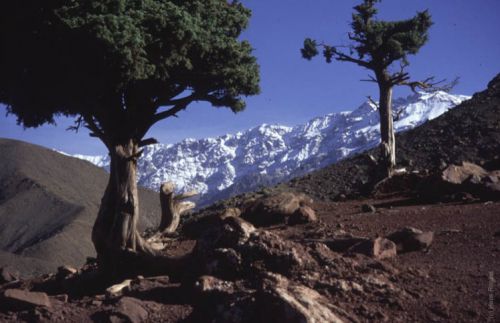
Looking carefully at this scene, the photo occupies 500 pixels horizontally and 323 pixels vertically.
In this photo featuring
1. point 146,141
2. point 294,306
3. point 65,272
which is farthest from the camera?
point 146,141

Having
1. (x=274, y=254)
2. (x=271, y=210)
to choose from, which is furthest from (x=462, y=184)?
(x=274, y=254)

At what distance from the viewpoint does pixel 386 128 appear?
19484mm

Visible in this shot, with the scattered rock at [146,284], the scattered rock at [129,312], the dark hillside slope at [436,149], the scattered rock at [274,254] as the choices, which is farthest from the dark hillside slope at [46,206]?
the scattered rock at [274,254]

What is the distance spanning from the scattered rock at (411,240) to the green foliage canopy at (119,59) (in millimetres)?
4859

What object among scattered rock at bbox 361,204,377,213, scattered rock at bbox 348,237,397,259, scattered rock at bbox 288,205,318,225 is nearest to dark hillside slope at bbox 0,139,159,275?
scattered rock at bbox 288,205,318,225

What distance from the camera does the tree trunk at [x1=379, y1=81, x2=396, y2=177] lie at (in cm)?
1761

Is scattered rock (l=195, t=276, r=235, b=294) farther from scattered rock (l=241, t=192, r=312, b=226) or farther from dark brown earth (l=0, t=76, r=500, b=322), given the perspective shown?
scattered rock (l=241, t=192, r=312, b=226)

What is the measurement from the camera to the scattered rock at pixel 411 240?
307 inches

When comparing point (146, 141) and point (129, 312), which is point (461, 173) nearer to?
point (146, 141)

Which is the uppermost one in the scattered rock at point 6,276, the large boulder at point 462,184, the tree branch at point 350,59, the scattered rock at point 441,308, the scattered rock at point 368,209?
the tree branch at point 350,59

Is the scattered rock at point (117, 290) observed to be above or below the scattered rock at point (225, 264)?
below

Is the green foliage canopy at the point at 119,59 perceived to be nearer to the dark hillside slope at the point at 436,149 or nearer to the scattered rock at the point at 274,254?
the scattered rock at the point at 274,254

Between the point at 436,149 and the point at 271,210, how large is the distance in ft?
50.6

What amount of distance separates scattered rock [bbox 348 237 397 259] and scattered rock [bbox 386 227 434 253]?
1.27 feet
